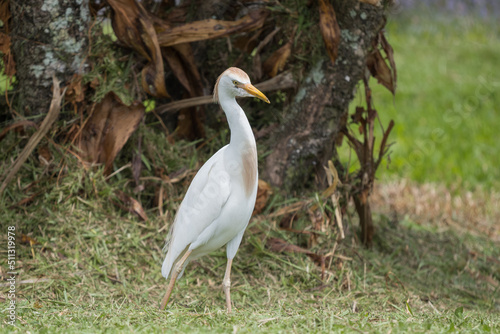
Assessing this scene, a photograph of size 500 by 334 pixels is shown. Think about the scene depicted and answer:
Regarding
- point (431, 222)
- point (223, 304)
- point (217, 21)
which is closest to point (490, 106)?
point (431, 222)

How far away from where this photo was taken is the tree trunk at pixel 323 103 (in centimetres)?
298

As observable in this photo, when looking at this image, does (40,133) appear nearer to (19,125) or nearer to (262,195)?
(19,125)

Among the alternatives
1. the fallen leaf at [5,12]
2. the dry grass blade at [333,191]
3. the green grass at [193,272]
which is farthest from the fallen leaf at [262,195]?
the fallen leaf at [5,12]

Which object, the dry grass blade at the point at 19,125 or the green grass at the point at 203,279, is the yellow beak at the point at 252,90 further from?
the dry grass blade at the point at 19,125

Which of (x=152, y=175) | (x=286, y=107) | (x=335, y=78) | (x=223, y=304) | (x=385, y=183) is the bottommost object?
(x=385, y=183)

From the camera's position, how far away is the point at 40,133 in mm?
2807

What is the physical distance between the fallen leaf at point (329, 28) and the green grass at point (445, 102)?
742mm

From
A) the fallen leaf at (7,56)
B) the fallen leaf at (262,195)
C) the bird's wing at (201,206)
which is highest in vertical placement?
the fallen leaf at (7,56)

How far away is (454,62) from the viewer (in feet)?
26.7

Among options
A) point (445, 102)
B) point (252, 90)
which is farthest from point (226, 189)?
point (445, 102)

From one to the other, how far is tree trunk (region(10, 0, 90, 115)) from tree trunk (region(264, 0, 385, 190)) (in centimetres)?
110

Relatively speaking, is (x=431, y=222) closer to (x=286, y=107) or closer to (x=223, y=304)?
(x=286, y=107)

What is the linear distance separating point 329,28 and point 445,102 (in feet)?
13.9

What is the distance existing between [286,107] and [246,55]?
381 mm
